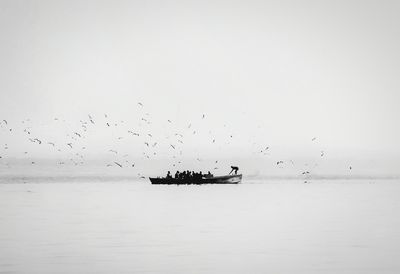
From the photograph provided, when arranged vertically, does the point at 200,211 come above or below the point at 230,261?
below

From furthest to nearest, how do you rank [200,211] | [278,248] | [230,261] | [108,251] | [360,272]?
1. [200,211]
2. [278,248]
3. [108,251]
4. [230,261]
5. [360,272]

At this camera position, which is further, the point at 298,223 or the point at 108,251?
the point at 298,223

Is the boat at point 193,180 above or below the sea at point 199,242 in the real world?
below

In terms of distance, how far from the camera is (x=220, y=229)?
5031 centimetres

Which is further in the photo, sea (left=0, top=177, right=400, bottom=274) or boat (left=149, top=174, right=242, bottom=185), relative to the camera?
boat (left=149, top=174, right=242, bottom=185)

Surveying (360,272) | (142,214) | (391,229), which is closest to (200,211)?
(142,214)

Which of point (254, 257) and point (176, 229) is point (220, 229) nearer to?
point (176, 229)

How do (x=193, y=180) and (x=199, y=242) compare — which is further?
(x=193, y=180)

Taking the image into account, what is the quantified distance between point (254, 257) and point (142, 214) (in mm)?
31596

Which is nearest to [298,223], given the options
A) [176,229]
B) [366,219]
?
[366,219]

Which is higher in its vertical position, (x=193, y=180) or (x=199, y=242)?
(x=199, y=242)

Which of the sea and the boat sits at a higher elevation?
the sea

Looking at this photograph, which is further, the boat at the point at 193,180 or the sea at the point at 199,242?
the boat at the point at 193,180

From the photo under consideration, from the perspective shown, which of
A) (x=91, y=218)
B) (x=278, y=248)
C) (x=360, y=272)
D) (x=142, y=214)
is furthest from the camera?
(x=142, y=214)
